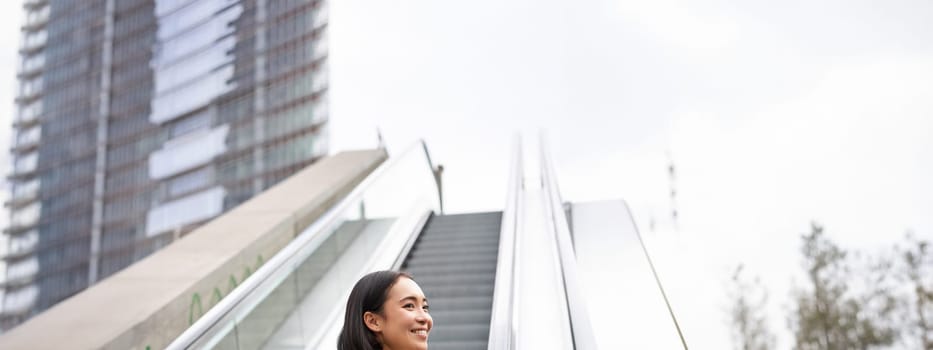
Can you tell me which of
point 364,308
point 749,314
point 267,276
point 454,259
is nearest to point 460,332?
point 267,276

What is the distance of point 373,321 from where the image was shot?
1784 millimetres

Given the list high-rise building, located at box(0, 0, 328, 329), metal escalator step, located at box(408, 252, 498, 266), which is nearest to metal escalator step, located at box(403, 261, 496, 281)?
metal escalator step, located at box(408, 252, 498, 266)

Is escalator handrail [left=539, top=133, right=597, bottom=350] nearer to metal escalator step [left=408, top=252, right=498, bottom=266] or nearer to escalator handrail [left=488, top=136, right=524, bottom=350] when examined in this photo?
escalator handrail [left=488, top=136, right=524, bottom=350]

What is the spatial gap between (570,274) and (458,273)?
215 centimetres

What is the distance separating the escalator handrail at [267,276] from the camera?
313 centimetres

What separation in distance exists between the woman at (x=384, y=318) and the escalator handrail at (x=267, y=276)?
145 centimetres

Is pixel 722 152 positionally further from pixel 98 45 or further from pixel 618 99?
pixel 98 45

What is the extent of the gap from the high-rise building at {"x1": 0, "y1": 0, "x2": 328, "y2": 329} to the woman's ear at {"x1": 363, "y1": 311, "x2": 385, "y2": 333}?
4171 centimetres

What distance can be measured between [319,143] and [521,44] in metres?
17.1

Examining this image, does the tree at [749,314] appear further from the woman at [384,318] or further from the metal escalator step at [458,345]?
the woman at [384,318]

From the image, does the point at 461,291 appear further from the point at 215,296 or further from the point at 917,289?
the point at 917,289

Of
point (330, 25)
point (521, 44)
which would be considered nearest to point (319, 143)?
point (330, 25)

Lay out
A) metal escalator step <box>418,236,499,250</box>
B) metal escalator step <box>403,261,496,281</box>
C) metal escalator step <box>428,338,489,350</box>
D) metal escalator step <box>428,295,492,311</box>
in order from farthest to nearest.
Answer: metal escalator step <box>418,236,499,250</box> → metal escalator step <box>403,261,496,281</box> → metal escalator step <box>428,295,492,311</box> → metal escalator step <box>428,338,489,350</box>

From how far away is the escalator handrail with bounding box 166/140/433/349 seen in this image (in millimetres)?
3127
